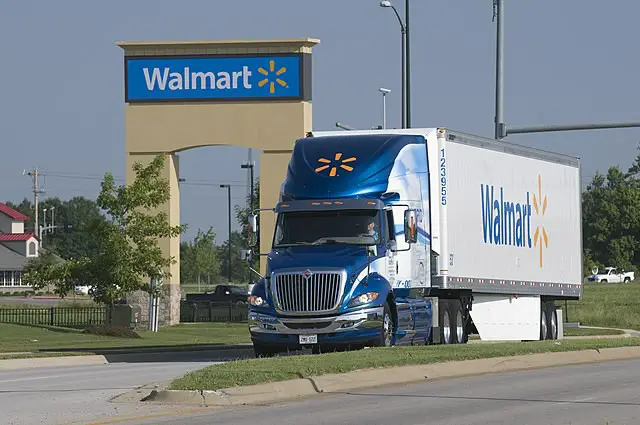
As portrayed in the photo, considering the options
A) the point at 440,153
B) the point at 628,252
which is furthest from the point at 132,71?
the point at 628,252

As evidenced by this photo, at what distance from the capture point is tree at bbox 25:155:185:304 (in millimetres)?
42219

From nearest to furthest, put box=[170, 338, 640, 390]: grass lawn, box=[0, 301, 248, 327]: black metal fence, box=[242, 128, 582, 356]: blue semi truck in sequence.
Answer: box=[170, 338, 640, 390]: grass lawn, box=[242, 128, 582, 356]: blue semi truck, box=[0, 301, 248, 327]: black metal fence

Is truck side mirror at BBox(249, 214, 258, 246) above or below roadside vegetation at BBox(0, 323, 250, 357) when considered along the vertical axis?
above

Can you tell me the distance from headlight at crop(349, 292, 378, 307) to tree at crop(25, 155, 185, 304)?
1819 cm

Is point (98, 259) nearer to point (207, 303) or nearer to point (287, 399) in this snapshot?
point (207, 303)

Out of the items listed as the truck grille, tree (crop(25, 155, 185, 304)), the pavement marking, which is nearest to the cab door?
the truck grille

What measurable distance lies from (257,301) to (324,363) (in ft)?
18.1

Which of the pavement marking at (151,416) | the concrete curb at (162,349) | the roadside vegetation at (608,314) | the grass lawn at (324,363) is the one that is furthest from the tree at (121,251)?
the pavement marking at (151,416)

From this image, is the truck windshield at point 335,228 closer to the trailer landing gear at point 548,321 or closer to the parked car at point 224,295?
the trailer landing gear at point 548,321

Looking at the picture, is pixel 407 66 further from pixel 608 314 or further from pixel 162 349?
pixel 608 314

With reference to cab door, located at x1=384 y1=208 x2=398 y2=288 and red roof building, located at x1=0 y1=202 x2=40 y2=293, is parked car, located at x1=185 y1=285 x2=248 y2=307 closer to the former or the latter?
cab door, located at x1=384 y1=208 x2=398 y2=288

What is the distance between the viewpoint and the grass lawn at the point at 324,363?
58.7 feet

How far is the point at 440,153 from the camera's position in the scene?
92.5 ft

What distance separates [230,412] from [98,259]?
27786 mm
